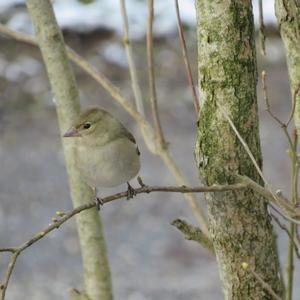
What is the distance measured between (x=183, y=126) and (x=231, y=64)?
223 inches

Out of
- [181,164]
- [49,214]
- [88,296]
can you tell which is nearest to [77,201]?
[88,296]

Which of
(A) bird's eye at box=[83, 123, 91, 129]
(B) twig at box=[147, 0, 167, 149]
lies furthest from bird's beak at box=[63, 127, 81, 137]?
(B) twig at box=[147, 0, 167, 149]

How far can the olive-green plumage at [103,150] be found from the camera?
118 inches

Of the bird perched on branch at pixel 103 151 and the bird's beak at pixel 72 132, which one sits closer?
the bird's beak at pixel 72 132

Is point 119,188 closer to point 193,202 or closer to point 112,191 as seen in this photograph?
point 112,191

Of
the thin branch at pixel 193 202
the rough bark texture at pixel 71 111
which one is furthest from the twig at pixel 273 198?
the rough bark texture at pixel 71 111

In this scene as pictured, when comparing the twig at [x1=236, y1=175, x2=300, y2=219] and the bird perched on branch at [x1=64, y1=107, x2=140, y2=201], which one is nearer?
the twig at [x1=236, y1=175, x2=300, y2=219]

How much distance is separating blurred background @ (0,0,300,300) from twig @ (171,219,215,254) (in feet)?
11.1

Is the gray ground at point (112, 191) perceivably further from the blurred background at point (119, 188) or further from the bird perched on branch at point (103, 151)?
the bird perched on branch at point (103, 151)

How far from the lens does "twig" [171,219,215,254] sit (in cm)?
222

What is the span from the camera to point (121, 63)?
8.92 m

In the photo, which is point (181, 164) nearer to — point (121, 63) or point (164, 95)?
point (164, 95)

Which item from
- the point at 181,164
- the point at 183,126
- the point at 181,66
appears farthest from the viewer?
the point at 181,66

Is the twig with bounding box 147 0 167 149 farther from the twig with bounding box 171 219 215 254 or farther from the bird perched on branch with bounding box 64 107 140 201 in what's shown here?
the twig with bounding box 171 219 215 254
